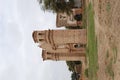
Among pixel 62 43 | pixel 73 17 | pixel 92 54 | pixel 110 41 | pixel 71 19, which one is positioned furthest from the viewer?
pixel 71 19

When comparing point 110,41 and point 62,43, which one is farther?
point 62,43

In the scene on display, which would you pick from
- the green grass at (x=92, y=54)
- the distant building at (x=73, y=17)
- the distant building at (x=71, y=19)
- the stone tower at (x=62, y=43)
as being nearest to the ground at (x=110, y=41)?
the green grass at (x=92, y=54)

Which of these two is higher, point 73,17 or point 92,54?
point 73,17

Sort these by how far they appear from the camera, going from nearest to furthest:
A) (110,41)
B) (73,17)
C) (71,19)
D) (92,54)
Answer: (110,41), (92,54), (73,17), (71,19)

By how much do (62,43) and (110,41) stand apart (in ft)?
60.1

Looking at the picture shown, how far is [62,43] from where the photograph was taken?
1463 inches

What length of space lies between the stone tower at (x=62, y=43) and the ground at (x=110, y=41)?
501 inches

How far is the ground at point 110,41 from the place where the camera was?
1734 centimetres

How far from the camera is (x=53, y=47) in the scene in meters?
40.2

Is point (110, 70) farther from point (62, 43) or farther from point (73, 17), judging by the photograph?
point (73, 17)

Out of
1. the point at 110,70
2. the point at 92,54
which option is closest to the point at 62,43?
the point at 92,54

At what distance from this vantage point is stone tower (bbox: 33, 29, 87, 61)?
3584cm

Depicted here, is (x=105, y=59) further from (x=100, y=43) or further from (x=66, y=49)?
(x=66, y=49)

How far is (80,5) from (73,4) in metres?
2.13
